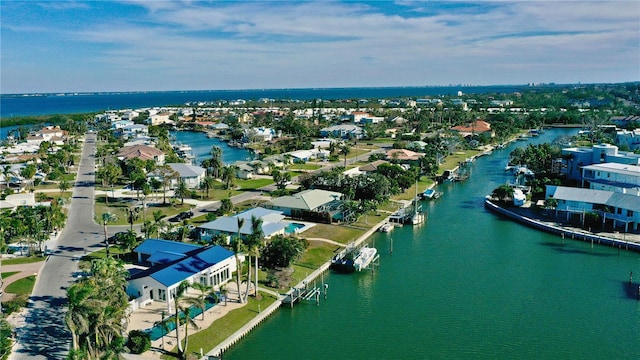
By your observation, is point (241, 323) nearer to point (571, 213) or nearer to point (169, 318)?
point (169, 318)

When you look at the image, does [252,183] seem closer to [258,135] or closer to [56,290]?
[56,290]

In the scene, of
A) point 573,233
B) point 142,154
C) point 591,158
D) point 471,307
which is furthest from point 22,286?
point 591,158

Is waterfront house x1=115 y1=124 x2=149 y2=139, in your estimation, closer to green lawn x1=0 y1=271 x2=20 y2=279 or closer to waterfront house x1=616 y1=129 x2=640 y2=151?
green lawn x1=0 y1=271 x2=20 y2=279

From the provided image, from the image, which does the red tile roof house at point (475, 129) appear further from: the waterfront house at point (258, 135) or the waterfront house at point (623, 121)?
the waterfront house at point (258, 135)

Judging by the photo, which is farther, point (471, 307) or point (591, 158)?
point (591, 158)

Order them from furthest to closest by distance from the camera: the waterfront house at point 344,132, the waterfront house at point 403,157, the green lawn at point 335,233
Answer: the waterfront house at point 344,132, the waterfront house at point 403,157, the green lawn at point 335,233

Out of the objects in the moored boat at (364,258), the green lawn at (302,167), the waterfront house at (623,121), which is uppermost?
the waterfront house at (623,121)

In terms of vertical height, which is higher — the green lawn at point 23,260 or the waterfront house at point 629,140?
the waterfront house at point 629,140

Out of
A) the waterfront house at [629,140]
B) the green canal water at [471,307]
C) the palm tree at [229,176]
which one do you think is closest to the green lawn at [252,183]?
the palm tree at [229,176]
